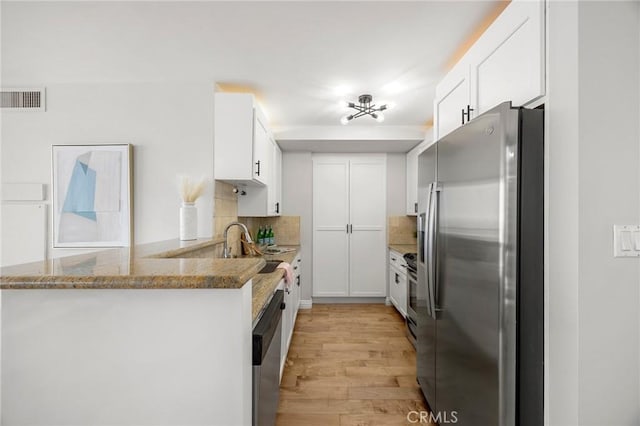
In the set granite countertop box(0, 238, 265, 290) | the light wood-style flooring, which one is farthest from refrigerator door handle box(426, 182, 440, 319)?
granite countertop box(0, 238, 265, 290)

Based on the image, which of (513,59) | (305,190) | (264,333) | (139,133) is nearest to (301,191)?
(305,190)

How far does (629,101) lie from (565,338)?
90 cm

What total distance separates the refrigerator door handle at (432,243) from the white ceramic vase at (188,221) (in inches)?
66.7

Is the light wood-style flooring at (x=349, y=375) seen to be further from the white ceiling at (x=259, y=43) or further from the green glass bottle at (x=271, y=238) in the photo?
the white ceiling at (x=259, y=43)

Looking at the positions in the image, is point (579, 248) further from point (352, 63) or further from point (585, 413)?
point (352, 63)

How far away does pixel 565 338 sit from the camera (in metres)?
1.09

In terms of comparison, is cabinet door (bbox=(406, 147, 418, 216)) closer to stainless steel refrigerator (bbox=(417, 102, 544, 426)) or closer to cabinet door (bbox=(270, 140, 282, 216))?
cabinet door (bbox=(270, 140, 282, 216))

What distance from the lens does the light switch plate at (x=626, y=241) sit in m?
1.06

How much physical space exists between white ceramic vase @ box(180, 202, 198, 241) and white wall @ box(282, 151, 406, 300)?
2036 millimetres

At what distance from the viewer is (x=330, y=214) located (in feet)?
14.0

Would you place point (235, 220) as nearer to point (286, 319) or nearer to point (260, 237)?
point (260, 237)

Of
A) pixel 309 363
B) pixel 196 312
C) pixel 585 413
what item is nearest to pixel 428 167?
pixel 585 413

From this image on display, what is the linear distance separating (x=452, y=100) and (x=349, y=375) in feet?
7.18
